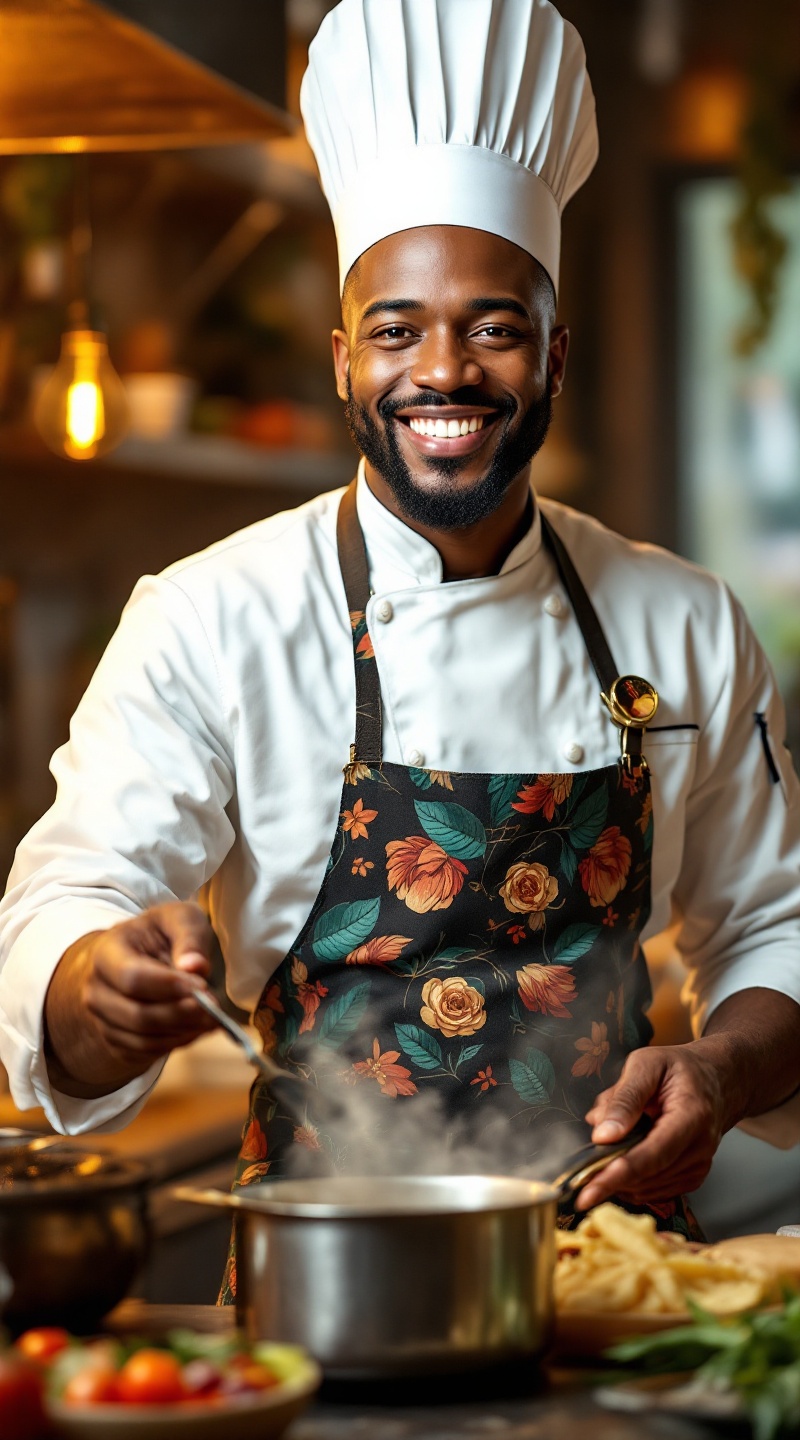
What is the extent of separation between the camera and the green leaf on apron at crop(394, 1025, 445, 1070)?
5.40 ft

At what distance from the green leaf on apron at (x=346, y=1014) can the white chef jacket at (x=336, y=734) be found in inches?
3.5

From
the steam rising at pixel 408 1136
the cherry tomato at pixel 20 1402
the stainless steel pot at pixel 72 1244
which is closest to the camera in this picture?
the cherry tomato at pixel 20 1402

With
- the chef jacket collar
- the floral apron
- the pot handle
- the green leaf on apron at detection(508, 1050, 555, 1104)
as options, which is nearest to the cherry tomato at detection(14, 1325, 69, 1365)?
the pot handle

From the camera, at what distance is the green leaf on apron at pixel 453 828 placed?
1.67 m

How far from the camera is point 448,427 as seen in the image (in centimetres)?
174

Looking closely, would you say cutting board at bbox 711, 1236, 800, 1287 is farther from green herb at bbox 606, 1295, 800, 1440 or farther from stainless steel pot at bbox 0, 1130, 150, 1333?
stainless steel pot at bbox 0, 1130, 150, 1333

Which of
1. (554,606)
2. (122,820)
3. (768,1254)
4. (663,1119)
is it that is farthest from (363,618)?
(768,1254)

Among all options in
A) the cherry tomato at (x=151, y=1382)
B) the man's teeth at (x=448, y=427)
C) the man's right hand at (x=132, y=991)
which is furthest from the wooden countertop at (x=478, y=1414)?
the man's teeth at (x=448, y=427)

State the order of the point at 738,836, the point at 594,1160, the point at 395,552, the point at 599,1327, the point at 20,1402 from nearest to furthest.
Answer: the point at 20,1402, the point at 599,1327, the point at 594,1160, the point at 395,552, the point at 738,836

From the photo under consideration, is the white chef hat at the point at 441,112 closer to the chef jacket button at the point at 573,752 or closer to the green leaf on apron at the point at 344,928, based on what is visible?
the chef jacket button at the point at 573,752

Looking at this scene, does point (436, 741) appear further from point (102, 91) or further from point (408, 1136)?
point (102, 91)

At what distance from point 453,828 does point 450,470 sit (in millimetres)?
365

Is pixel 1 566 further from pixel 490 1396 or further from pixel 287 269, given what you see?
pixel 490 1396

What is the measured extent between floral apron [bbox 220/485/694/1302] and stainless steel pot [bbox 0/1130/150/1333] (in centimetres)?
49
